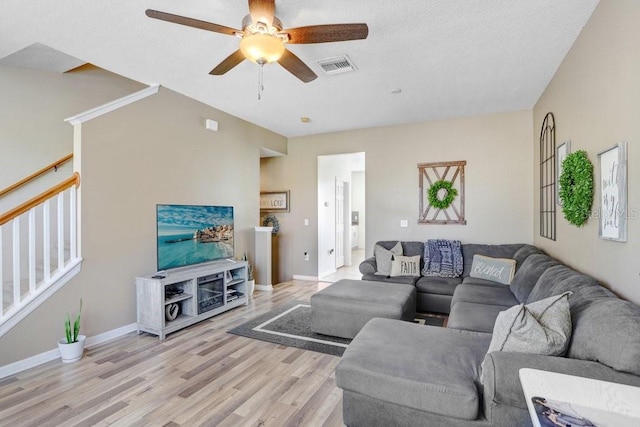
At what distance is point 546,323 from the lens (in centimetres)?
157

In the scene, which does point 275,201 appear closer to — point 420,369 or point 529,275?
point 529,275

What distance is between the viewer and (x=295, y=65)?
2455 millimetres

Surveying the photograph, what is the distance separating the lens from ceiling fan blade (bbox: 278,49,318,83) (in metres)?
2.32

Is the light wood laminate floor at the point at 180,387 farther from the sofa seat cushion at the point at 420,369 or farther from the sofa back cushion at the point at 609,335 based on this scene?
the sofa back cushion at the point at 609,335

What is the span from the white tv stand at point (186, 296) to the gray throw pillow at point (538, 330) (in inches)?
119

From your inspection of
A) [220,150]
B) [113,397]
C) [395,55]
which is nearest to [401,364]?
[113,397]

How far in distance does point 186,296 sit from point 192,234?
819 millimetres

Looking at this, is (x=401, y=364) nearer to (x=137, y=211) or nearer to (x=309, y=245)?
(x=137, y=211)

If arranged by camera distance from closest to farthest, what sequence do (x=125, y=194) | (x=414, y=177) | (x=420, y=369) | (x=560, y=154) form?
(x=420, y=369)
(x=560, y=154)
(x=125, y=194)
(x=414, y=177)

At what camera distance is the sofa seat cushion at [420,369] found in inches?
60.5

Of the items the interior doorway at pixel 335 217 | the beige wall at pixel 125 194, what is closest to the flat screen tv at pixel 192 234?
the beige wall at pixel 125 194

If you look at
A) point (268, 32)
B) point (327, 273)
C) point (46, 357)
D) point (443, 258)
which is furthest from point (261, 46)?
point (327, 273)

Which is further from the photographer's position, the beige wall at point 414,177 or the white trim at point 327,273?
the white trim at point 327,273

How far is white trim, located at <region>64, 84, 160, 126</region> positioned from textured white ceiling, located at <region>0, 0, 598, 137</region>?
15 centimetres
